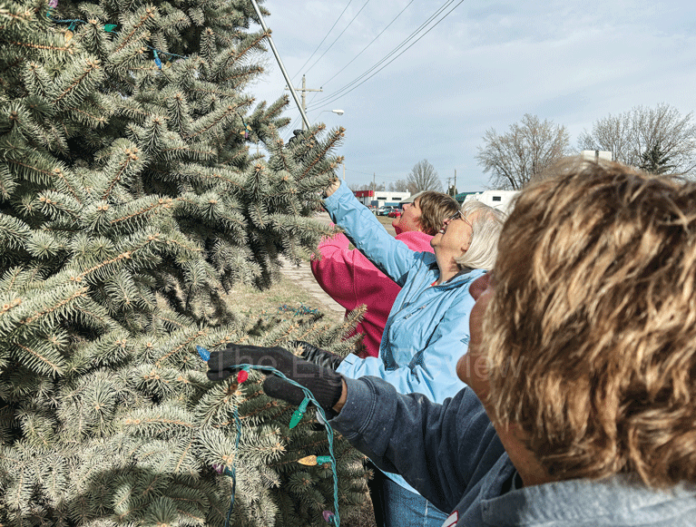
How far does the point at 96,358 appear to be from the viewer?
1529 mm

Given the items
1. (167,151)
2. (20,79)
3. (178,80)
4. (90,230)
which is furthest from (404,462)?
(178,80)

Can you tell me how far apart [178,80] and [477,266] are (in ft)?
6.19

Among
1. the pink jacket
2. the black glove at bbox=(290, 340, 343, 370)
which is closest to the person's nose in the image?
the black glove at bbox=(290, 340, 343, 370)

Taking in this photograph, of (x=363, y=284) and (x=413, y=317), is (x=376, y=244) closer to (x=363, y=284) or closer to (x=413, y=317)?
(x=363, y=284)

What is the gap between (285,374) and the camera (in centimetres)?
125

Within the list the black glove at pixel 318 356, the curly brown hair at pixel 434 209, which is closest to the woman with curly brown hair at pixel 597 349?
the black glove at pixel 318 356

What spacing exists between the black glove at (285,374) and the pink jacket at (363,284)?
4.28ft

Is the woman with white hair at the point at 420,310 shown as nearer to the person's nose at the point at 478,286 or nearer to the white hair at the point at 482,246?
the white hair at the point at 482,246

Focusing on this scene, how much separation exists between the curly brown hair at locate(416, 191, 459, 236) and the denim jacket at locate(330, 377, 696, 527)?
1.77m

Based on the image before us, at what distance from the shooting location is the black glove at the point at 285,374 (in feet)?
3.96

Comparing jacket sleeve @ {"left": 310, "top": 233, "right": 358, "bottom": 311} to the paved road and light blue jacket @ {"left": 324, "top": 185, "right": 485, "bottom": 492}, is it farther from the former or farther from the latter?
the paved road

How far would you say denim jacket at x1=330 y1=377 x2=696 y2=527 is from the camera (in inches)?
21.5

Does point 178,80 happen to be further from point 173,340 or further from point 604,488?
point 604,488

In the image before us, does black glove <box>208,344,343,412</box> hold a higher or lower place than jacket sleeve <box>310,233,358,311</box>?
lower
